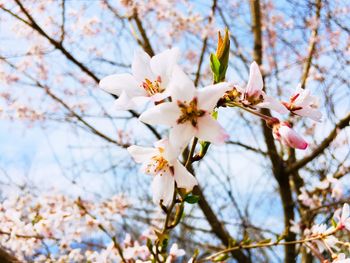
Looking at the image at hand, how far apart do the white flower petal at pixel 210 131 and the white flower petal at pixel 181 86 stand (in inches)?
2.2

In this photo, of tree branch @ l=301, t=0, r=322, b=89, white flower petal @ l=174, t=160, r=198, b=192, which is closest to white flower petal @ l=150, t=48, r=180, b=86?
white flower petal @ l=174, t=160, r=198, b=192

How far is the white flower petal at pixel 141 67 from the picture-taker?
0.94m

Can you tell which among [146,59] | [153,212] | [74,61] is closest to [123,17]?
[74,61]

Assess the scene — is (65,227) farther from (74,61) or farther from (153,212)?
(153,212)

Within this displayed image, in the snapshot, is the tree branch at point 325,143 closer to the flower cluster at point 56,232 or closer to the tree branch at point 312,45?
the tree branch at point 312,45

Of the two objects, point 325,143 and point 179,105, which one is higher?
point 325,143

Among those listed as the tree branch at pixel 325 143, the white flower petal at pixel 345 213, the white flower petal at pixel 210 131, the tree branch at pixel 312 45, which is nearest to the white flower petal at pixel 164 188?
the white flower petal at pixel 210 131

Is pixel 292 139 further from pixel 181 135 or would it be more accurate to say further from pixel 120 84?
pixel 120 84

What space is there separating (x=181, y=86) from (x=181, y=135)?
0.32 feet

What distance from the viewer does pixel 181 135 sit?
76 centimetres

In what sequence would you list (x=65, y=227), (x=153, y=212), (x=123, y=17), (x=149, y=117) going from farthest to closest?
(x=153, y=212)
(x=123, y=17)
(x=65, y=227)
(x=149, y=117)

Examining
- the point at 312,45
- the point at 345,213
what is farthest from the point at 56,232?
the point at 312,45

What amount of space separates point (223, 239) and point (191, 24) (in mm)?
3589

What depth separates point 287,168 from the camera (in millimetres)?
4133
